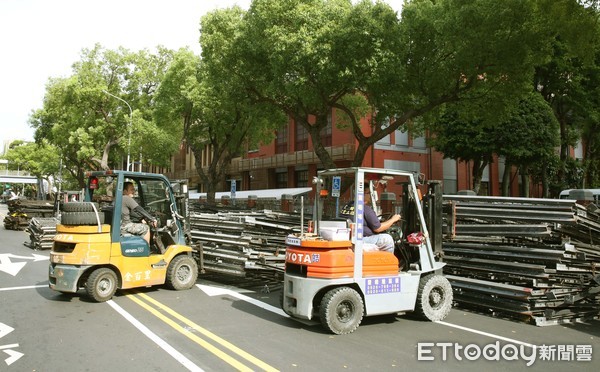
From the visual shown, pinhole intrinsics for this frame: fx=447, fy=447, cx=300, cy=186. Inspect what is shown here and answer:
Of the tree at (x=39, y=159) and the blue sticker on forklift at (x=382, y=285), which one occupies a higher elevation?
the tree at (x=39, y=159)

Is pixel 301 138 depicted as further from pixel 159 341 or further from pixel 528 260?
pixel 159 341

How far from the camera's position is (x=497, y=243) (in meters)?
8.93

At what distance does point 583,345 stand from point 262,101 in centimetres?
1700

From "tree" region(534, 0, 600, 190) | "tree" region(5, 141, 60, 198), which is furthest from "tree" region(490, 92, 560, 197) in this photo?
"tree" region(5, 141, 60, 198)

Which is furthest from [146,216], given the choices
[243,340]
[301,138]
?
[301,138]

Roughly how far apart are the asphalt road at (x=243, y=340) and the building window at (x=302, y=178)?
27.8 meters

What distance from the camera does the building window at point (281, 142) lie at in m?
38.9

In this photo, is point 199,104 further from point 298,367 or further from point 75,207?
point 298,367

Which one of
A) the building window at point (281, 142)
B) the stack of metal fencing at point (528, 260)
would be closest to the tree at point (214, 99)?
the building window at point (281, 142)

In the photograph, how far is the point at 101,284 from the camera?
8344mm

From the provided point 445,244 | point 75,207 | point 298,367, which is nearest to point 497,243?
point 445,244

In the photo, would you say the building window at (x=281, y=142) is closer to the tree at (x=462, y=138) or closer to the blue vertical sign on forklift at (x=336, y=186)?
the tree at (x=462, y=138)

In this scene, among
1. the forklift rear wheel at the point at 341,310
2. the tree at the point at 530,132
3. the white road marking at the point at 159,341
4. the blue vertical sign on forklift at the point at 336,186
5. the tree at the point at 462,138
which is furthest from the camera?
the tree at the point at 462,138

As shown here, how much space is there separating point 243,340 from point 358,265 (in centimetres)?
194
